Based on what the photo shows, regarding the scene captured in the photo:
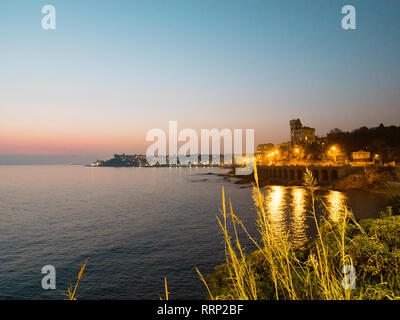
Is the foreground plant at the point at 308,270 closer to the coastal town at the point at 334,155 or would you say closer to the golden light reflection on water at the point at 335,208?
the golden light reflection on water at the point at 335,208

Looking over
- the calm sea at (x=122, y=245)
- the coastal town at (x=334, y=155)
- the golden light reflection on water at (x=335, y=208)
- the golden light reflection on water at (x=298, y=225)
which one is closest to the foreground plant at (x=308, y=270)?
the golden light reflection on water at (x=335, y=208)

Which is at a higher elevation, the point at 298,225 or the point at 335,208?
the point at 335,208

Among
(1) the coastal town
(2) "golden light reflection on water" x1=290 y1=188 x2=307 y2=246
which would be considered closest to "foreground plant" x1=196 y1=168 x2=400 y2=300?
(2) "golden light reflection on water" x1=290 y1=188 x2=307 y2=246

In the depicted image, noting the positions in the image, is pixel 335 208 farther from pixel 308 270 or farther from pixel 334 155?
pixel 334 155

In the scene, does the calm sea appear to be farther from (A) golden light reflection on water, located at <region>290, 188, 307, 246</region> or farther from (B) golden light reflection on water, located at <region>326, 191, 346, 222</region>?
(B) golden light reflection on water, located at <region>326, 191, 346, 222</region>

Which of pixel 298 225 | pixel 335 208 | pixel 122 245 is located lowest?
pixel 122 245

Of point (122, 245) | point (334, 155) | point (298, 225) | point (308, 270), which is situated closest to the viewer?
point (308, 270)

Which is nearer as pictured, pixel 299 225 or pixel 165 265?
pixel 165 265

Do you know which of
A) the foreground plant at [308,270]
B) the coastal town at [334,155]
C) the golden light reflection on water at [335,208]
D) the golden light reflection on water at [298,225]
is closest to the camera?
the foreground plant at [308,270]

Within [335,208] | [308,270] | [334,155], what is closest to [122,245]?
[335,208]

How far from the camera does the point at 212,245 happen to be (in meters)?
26.8

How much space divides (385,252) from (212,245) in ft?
61.9
